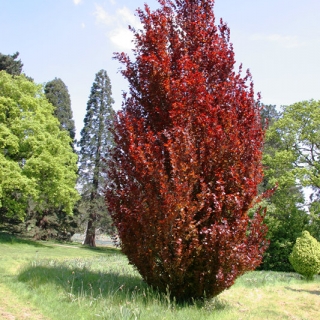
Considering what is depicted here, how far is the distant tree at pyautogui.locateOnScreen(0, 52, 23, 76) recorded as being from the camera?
31.1 meters

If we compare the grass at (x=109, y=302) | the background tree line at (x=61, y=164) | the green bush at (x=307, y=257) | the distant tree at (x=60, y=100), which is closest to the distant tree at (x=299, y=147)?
the background tree line at (x=61, y=164)

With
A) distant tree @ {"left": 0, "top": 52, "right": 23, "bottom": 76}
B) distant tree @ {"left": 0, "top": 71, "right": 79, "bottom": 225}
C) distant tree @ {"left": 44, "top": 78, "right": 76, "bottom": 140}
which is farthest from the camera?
distant tree @ {"left": 44, "top": 78, "right": 76, "bottom": 140}

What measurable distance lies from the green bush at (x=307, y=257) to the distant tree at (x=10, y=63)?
92.3ft

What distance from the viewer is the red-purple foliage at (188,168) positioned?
18.9 feet

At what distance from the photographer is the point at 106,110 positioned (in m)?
38.2

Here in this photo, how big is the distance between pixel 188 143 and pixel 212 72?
197 centimetres

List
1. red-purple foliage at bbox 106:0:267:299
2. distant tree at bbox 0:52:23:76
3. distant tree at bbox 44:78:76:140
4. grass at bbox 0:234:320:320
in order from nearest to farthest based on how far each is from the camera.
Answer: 1. grass at bbox 0:234:320:320
2. red-purple foliage at bbox 106:0:267:299
3. distant tree at bbox 0:52:23:76
4. distant tree at bbox 44:78:76:140

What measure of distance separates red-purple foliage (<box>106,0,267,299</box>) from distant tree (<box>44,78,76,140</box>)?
2930 centimetres

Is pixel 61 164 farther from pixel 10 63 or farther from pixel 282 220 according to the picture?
pixel 282 220

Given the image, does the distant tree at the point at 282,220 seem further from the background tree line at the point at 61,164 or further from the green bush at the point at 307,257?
the green bush at the point at 307,257

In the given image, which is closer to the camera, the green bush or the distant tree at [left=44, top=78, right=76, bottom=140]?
the green bush

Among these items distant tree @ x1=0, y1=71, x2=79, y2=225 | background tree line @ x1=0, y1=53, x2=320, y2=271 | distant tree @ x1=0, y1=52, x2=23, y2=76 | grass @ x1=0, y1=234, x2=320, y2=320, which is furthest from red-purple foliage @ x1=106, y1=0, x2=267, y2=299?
distant tree @ x1=0, y1=52, x2=23, y2=76

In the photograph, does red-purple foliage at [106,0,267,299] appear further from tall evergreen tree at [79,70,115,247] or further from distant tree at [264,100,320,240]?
tall evergreen tree at [79,70,115,247]

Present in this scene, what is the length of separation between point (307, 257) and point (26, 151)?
742 inches
